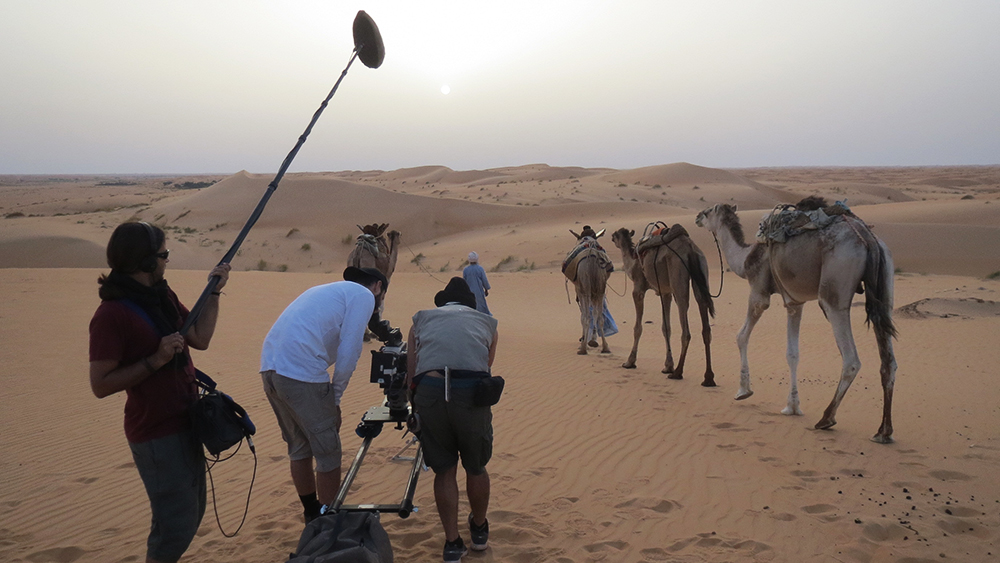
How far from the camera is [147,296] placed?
11.7 ft

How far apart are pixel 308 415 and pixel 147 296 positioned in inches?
54.2

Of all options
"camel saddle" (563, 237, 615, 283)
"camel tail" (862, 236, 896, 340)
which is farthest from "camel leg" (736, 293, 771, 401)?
"camel saddle" (563, 237, 615, 283)

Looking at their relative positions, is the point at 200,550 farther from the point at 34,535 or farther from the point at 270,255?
the point at 270,255

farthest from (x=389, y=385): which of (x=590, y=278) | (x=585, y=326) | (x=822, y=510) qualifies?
(x=585, y=326)

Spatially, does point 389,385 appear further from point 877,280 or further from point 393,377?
point 877,280

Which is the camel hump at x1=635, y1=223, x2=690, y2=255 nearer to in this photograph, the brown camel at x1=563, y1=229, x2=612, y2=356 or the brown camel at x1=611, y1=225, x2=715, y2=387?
the brown camel at x1=611, y1=225, x2=715, y2=387

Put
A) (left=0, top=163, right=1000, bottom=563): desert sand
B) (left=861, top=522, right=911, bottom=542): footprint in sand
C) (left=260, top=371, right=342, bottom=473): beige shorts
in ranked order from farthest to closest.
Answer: (left=0, top=163, right=1000, bottom=563): desert sand → (left=861, top=522, right=911, bottom=542): footprint in sand → (left=260, top=371, right=342, bottom=473): beige shorts

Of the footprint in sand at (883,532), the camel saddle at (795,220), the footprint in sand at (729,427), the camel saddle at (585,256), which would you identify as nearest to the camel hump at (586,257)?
the camel saddle at (585,256)

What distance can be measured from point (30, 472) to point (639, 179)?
71.7 metres

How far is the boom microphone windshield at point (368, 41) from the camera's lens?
4799 mm

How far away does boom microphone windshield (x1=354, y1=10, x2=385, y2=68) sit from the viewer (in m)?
4.80

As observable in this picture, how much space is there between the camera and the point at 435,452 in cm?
464

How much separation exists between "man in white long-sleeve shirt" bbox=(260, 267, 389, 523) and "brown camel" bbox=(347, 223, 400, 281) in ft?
27.3

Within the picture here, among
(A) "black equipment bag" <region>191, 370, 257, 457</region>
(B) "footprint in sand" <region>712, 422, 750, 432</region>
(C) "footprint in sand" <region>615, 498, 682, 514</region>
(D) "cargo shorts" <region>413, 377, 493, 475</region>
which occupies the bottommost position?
(B) "footprint in sand" <region>712, 422, 750, 432</region>
